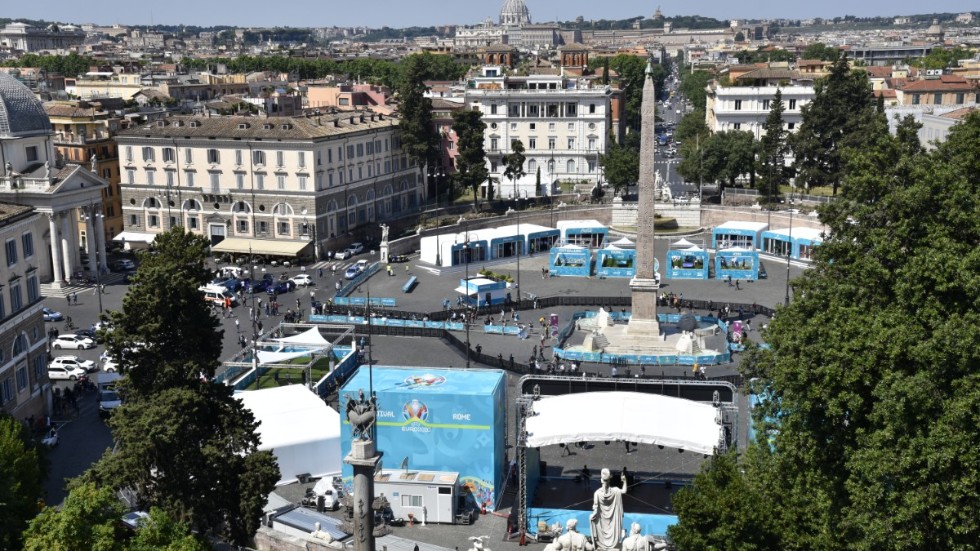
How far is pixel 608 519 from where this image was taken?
19672 millimetres

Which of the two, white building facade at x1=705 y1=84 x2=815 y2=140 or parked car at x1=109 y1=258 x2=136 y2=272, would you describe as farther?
white building facade at x1=705 y1=84 x2=815 y2=140

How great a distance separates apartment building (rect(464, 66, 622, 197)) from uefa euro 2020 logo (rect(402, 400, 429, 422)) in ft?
169

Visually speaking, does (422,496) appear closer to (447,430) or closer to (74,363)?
(447,430)

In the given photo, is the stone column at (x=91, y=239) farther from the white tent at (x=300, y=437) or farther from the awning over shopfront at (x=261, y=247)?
the white tent at (x=300, y=437)

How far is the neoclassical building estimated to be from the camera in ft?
158

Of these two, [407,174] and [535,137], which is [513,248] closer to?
[407,174]

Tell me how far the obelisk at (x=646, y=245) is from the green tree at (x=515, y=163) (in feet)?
96.6

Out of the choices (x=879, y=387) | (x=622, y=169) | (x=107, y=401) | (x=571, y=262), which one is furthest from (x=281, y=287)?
(x=879, y=387)

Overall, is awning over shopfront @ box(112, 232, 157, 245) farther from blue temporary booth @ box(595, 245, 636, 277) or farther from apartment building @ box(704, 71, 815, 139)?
apartment building @ box(704, 71, 815, 139)

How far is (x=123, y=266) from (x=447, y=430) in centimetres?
3483

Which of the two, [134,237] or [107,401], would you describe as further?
[134,237]

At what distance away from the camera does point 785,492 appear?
19578 millimetres

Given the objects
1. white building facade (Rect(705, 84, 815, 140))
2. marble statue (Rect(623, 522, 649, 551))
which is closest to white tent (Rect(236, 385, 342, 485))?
marble statue (Rect(623, 522, 649, 551))

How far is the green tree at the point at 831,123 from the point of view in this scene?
64.1m
